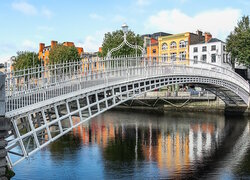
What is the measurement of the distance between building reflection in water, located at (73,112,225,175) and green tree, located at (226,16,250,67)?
774cm

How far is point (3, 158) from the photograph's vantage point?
10.3 meters

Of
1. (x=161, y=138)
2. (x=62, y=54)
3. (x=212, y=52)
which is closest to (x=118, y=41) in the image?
(x=62, y=54)

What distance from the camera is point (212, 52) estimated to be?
47438 mm

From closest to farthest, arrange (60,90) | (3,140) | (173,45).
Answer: (3,140)
(60,90)
(173,45)

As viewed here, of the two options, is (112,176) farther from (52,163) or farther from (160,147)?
(160,147)

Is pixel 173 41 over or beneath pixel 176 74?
over

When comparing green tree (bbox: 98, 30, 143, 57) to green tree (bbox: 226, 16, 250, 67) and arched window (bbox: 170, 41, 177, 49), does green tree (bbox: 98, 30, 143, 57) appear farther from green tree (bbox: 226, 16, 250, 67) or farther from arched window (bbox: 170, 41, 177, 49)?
green tree (bbox: 226, 16, 250, 67)

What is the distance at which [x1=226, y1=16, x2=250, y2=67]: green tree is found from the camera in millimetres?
35438

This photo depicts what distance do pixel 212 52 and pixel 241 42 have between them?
1147cm

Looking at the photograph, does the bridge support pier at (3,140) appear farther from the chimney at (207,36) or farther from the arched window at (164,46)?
the arched window at (164,46)

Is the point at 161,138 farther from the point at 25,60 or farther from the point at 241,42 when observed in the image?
the point at 25,60

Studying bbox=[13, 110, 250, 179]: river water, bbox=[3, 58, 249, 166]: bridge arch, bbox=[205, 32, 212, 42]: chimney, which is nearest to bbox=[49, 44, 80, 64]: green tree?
bbox=[205, 32, 212, 42]: chimney

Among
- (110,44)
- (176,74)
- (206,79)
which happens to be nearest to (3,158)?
(176,74)

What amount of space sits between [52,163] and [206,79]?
14.8 meters
